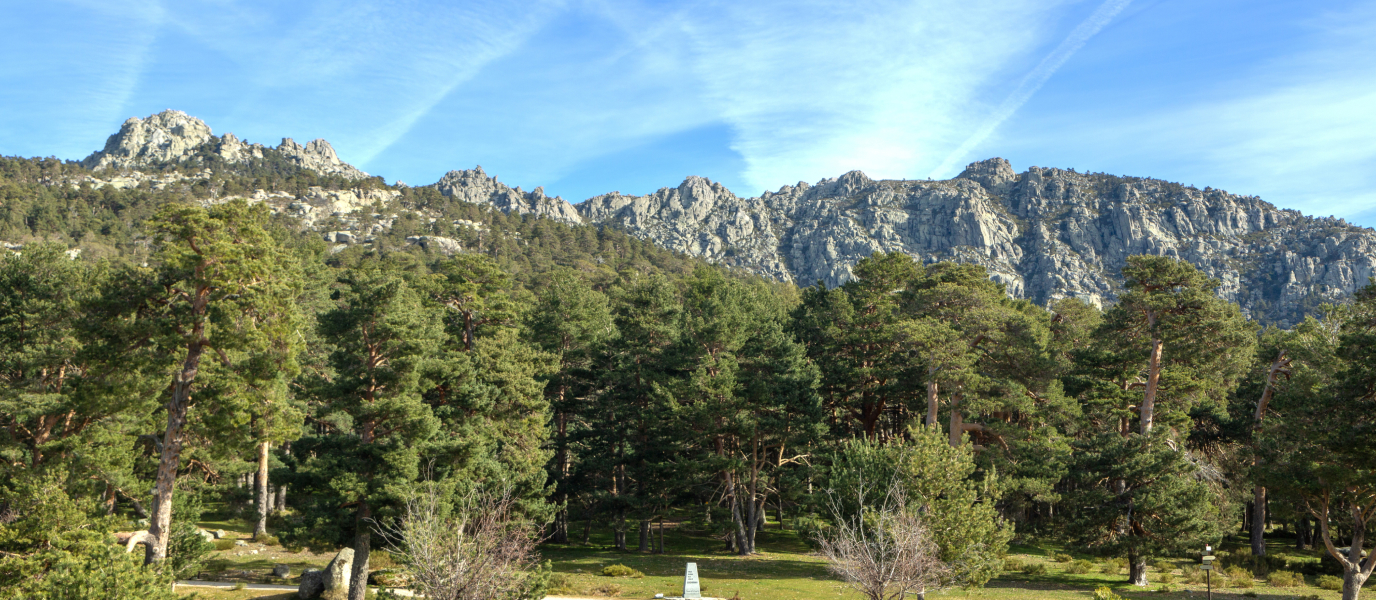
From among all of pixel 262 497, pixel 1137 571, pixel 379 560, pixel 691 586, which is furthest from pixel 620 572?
pixel 1137 571

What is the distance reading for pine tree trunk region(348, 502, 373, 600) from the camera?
75.7 feet

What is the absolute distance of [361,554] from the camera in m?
23.5

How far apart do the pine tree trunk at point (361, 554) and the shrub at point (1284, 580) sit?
1307 inches

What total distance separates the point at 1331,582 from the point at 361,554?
Answer: 35105 mm

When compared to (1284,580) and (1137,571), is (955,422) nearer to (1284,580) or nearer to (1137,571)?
(1137,571)

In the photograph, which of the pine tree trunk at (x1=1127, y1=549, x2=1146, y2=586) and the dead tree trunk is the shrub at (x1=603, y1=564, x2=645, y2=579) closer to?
the pine tree trunk at (x1=1127, y1=549, x2=1146, y2=586)

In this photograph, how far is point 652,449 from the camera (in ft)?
125

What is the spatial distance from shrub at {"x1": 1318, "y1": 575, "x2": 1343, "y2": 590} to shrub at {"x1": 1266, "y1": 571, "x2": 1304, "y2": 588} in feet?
2.27

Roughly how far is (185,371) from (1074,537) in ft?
101

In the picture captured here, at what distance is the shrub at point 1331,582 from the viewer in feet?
90.0

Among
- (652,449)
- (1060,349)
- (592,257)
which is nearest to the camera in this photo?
(652,449)

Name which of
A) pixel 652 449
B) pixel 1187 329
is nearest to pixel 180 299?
pixel 652 449

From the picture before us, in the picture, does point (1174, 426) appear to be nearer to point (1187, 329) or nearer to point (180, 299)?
point (1187, 329)

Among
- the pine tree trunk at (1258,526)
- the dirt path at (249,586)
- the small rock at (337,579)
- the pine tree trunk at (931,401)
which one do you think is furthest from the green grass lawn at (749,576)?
the pine tree trunk at (931,401)
